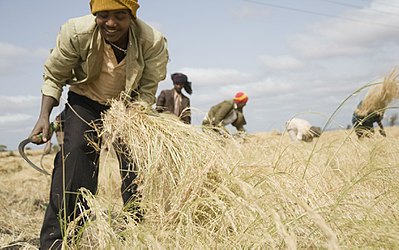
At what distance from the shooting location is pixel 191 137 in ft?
6.69

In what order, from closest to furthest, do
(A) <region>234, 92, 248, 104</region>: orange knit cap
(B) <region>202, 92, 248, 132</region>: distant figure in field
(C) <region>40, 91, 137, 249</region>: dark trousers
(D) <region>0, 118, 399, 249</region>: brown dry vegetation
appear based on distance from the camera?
(D) <region>0, 118, 399, 249</region>: brown dry vegetation, (C) <region>40, 91, 137, 249</region>: dark trousers, (B) <region>202, 92, 248, 132</region>: distant figure in field, (A) <region>234, 92, 248, 104</region>: orange knit cap

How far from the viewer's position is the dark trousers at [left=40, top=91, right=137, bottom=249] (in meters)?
2.02

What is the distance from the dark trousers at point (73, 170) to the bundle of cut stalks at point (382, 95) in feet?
10.5

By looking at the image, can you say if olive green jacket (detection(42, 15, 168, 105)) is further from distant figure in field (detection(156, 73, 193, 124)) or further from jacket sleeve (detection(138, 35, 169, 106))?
distant figure in field (detection(156, 73, 193, 124))

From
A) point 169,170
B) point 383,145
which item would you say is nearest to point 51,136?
point 169,170

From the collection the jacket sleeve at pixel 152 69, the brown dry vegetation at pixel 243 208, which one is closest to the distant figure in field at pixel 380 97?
the brown dry vegetation at pixel 243 208

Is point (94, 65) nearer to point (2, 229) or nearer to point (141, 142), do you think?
point (141, 142)

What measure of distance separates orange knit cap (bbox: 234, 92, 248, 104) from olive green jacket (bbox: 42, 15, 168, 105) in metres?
4.01

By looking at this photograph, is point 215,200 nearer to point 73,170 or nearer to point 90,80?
point 73,170

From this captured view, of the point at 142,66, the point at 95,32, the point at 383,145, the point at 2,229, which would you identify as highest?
the point at 95,32

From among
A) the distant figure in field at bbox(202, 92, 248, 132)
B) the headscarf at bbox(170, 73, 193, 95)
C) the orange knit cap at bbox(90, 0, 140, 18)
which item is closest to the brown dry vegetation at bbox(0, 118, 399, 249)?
the orange knit cap at bbox(90, 0, 140, 18)

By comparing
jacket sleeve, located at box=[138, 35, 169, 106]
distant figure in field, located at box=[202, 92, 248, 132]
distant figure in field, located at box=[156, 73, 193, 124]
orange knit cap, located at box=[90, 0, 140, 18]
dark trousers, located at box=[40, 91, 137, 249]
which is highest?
orange knit cap, located at box=[90, 0, 140, 18]

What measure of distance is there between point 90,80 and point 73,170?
456mm

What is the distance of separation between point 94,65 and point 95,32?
152 mm
